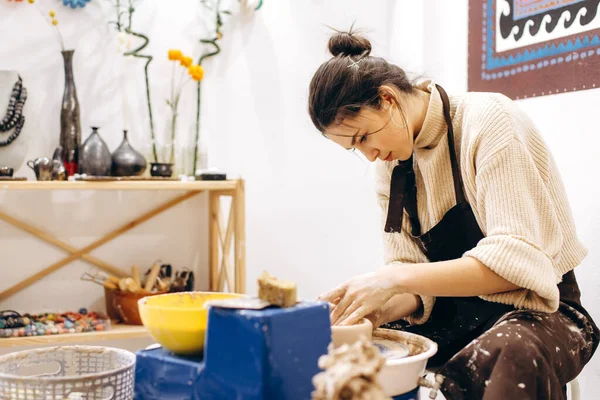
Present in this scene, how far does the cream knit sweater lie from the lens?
1.32 meters

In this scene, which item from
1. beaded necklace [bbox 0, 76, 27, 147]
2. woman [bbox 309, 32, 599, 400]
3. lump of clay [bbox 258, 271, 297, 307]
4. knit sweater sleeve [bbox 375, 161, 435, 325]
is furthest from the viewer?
beaded necklace [bbox 0, 76, 27, 147]

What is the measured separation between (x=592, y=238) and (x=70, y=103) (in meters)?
1.91

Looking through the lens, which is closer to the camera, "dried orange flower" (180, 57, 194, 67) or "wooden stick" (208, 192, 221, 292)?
"dried orange flower" (180, 57, 194, 67)

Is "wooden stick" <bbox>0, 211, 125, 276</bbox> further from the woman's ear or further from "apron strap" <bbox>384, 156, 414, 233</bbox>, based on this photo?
the woman's ear

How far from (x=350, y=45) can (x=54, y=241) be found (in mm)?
1574

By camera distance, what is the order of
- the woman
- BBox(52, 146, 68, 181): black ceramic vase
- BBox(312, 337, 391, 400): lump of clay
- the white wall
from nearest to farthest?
BBox(312, 337, 391, 400): lump of clay, the woman, the white wall, BBox(52, 146, 68, 181): black ceramic vase

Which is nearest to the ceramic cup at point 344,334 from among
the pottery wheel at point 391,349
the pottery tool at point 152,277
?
the pottery wheel at point 391,349

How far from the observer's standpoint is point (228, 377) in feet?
3.10

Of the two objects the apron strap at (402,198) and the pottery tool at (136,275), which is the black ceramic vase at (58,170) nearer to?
the pottery tool at (136,275)

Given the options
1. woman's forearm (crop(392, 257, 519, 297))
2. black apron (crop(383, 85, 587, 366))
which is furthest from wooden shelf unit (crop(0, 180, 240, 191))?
woman's forearm (crop(392, 257, 519, 297))

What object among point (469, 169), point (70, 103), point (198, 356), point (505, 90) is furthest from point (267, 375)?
point (70, 103)

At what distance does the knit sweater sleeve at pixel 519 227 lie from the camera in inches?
51.5

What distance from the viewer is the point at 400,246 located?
5.74 feet

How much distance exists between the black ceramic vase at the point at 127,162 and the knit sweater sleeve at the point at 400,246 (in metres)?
1.03
